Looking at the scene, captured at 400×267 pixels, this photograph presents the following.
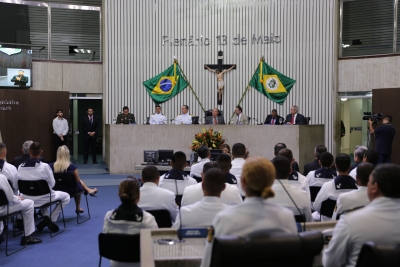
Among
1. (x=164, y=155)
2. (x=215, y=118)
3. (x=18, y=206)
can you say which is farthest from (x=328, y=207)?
(x=215, y=118)

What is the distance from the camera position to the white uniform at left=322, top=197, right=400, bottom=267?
2.51 metres

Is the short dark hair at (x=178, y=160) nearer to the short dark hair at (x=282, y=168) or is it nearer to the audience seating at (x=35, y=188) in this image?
the short dark hair at (x=282, y=168)

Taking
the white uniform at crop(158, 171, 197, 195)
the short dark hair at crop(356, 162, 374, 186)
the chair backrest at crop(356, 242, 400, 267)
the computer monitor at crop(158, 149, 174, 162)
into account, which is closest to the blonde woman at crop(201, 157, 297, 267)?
the chair backrest at crop(356, 242, 400, 267)

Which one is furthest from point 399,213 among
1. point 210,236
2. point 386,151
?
point 386,151

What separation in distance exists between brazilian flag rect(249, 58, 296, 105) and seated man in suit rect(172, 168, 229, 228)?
12030 mm

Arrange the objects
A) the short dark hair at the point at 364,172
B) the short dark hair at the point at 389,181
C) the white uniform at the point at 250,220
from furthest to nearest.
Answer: the short dark hair at the point at 364,172
the short dark hair at the point at 389,181
the white uniform at the point at 250,220

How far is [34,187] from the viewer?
6516mm

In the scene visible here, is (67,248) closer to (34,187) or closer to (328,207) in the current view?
(34,187)

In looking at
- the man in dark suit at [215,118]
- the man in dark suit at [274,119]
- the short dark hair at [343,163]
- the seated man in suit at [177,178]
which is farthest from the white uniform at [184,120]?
the short dark hair at [343,163]

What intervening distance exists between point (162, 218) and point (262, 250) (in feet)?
7.80

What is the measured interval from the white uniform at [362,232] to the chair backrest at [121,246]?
1574mm

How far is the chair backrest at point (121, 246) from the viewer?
3.69 meters

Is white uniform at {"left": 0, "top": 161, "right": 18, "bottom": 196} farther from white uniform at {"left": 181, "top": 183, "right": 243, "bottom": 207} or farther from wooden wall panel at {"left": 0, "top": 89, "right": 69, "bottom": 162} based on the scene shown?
wooden wall panel at {"left": 0, "top": 89, "right": 69, "bottom": 162}

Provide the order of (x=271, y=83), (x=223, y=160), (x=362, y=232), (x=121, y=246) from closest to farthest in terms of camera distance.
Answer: (x=362, y=232)
(x=121, y=246)
(x=223, y=160)
(x=271, y=83)
